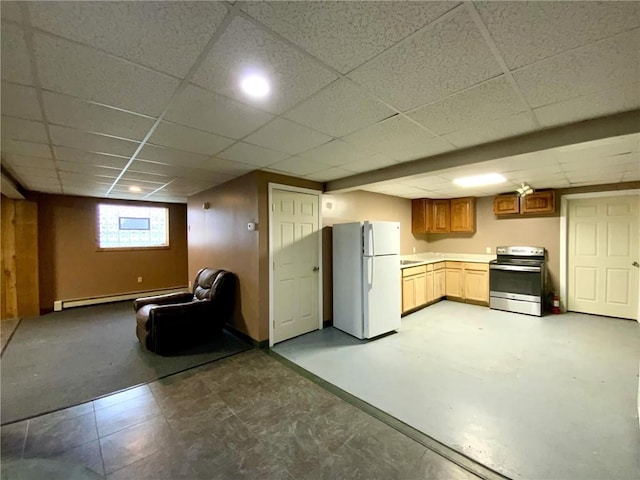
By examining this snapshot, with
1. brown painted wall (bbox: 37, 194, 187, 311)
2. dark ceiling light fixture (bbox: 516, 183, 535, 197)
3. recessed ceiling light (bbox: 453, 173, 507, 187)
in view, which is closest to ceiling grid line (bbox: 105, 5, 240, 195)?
recessed ceiling light (bbox: 453, 173, 507, 187)

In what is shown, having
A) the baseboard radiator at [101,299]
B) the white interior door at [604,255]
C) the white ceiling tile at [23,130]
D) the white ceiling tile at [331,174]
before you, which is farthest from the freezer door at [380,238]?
the baseboard radiator at [101,299]

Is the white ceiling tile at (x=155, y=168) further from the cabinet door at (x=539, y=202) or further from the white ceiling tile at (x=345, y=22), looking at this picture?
the cabinet door at (x=539, y=202)

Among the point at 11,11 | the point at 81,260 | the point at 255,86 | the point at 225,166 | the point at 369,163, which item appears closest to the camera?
the point at 11,11

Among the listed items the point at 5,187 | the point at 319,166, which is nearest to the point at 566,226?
the point at 319,166

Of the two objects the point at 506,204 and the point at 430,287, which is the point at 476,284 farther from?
the point at 506,204

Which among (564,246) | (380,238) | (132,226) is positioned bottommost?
(564,246)

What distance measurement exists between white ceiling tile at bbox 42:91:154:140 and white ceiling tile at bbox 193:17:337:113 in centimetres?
84

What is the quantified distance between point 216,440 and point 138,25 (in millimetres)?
2492

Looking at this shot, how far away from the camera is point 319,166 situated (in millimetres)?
3389

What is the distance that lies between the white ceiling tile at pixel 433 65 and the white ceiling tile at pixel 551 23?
0.25 feet

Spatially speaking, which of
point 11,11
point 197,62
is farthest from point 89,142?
point 197,62

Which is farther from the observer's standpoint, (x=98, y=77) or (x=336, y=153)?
(x=336, y=153)

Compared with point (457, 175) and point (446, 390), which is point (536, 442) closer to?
point (446, 390)

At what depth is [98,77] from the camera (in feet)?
4.99
